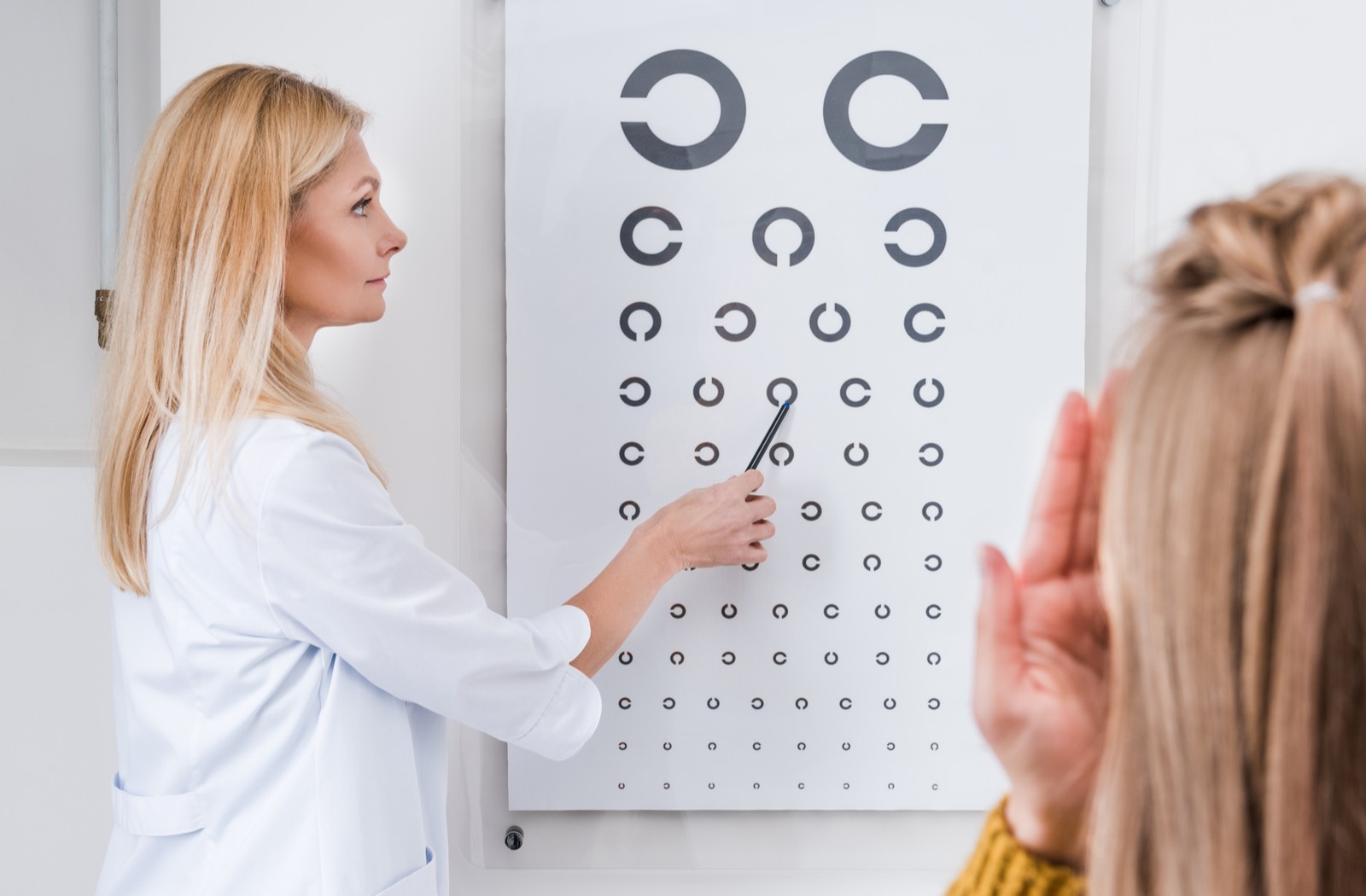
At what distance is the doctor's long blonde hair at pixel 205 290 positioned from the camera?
76 cm

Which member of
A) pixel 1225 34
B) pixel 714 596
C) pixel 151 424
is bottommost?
pixel 714 596

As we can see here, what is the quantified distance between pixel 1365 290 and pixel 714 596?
752 millimetres

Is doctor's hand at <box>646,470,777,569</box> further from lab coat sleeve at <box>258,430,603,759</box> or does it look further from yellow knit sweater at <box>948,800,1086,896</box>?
yellow knit sweater at <box>948,800,1086,896</box>

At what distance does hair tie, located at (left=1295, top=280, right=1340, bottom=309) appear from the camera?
36 centimetres

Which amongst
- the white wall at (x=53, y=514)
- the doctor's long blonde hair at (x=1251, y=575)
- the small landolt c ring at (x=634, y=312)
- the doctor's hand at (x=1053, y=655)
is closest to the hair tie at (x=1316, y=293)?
the doctor's long blonde hair at (x=1251, y=575)

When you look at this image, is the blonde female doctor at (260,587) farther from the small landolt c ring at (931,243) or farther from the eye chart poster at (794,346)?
the small landolt c ring at (931,243)

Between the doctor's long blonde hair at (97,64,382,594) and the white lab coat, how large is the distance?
0.03m

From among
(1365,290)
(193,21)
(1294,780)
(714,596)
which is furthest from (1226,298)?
(193,21)

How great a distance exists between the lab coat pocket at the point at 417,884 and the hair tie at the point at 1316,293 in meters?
0.77

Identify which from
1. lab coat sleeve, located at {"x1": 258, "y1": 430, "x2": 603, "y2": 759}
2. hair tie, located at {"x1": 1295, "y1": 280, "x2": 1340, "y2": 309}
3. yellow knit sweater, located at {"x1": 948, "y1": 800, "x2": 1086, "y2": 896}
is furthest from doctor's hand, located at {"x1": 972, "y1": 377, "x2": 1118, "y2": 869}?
lab coat sleeve, located at {"x1": 258, "y1": 430, "x2": 603, "y2": 759}

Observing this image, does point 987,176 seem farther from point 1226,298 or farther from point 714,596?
point 1226,298

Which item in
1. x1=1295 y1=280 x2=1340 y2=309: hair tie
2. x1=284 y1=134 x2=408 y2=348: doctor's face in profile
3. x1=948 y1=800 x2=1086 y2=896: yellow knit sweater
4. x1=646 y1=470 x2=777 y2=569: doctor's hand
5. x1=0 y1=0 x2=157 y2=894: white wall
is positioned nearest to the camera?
x1=1295 y1=280 x2=1340 y2=309: hair tie

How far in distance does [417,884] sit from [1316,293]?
30.7 inches

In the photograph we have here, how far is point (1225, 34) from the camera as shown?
1040 mm
